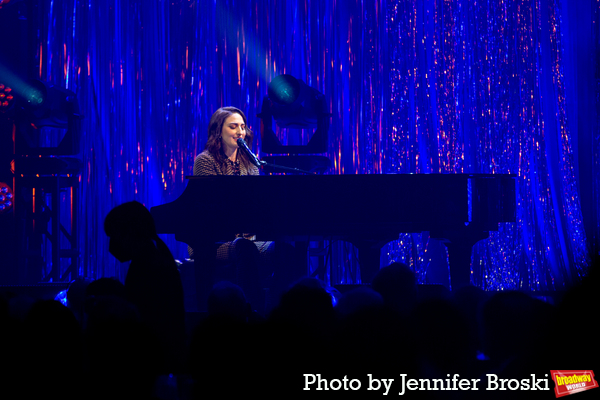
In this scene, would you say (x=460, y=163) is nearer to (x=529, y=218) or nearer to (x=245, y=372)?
(x=529, y=218)

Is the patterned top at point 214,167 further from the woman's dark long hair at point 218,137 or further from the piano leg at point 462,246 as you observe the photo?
the piano leg at point 462,246

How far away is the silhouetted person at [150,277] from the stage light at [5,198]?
3804 mm

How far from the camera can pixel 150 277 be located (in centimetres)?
189

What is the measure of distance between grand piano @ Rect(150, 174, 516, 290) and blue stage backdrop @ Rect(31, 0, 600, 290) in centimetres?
226

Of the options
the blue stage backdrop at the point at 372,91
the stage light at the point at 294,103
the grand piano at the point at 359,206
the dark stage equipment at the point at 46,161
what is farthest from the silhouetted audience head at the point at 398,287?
the dark stage equipment at the point at 46,161

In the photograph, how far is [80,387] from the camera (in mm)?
1239

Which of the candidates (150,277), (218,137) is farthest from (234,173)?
(150,277)

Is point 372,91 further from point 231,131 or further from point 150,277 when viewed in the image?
point 150,277

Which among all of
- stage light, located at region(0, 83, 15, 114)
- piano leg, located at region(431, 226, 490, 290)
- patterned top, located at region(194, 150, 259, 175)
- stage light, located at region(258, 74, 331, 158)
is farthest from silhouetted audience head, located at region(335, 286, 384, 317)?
stage light, located at region(0, 83, 15, 114)

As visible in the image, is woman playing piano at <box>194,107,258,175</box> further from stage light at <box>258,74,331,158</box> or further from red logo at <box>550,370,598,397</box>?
red logo at <box>550,370,598,397</box>

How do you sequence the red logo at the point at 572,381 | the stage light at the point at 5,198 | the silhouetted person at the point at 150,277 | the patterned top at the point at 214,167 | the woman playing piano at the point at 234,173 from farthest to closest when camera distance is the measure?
the stage light at the point at 5,198 → the patterned top at the point at 214,167 → the woman playing piano at the point at 234,173 → the silhouetted person at the point at 150,277 → the red logo at the point at 572,381

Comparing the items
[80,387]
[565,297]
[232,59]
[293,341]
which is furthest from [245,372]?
[232,59]

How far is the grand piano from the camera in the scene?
11.0ft

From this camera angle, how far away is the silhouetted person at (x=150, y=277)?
1843mm
